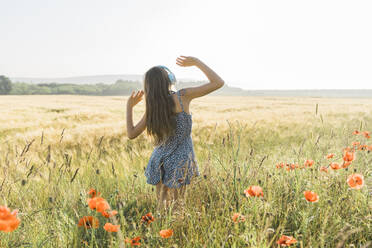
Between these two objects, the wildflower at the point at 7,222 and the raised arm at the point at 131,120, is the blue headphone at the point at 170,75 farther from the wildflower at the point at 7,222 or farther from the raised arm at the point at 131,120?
the wildflower at the point at 7,222

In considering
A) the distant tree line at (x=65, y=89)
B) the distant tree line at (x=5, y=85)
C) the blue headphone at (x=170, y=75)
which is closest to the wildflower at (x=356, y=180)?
the blue headphone at (x=170, y=75)

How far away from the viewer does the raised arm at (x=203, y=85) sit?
2328mm

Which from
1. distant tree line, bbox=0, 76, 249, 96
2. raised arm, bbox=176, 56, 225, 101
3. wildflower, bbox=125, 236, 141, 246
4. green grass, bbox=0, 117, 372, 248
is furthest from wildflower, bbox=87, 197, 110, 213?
distant tree line, bbox=0, 76, 249, 96

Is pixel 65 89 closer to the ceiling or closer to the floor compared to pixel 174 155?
closer to the ceiling

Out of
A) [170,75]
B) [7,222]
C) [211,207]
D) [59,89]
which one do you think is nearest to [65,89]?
[59,89]

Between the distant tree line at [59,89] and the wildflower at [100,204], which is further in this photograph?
the distant tree line at [59,89]

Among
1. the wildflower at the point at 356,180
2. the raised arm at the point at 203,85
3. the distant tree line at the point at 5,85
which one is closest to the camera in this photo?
the wildflower at the point at 356,180

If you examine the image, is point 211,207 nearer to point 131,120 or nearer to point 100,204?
point 100,204

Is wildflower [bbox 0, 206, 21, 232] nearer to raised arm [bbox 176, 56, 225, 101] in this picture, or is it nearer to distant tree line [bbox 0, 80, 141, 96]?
raised arm [bbox 176, 56, 225, 101]

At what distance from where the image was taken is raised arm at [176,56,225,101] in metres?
2.33

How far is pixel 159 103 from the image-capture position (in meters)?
2.38

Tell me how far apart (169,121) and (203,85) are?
38 cm

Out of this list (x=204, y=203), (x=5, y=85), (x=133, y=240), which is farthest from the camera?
(x=5, y=85)

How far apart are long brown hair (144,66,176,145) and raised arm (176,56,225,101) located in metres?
0.15
